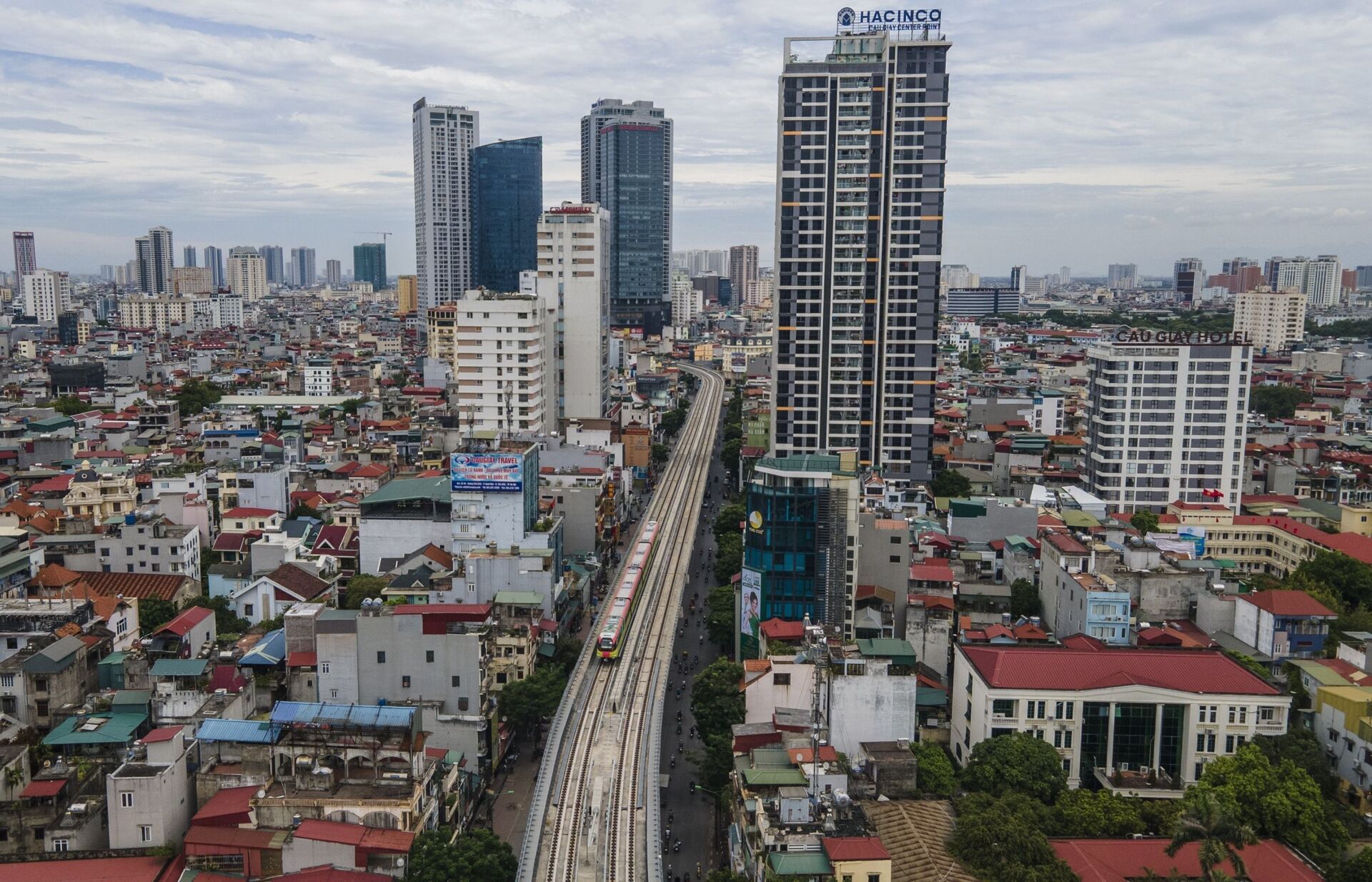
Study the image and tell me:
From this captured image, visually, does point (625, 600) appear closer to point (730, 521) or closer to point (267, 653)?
point (267, 653)

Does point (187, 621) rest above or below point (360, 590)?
above

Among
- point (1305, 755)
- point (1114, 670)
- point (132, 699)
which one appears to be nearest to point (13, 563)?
point (132, 699)

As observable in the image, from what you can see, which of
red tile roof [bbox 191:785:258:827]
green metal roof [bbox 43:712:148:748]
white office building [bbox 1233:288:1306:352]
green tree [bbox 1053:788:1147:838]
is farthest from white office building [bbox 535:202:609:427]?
white office building [bbox 1233:288:1306:352]

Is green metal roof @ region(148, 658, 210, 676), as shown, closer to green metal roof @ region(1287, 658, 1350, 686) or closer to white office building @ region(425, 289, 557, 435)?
white office building @ region(425, 289, 557, 435)

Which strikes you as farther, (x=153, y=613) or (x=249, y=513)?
(x=249, y=513)

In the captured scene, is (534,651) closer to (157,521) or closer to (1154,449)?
(157,521)

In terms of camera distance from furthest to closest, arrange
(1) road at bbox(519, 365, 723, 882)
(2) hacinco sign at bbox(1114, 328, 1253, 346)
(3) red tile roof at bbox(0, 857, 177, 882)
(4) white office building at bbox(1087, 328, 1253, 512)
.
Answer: (2) hacinco sign at bbox(1114, 328, 1253, 346) → (4) white office building at bbox(1087, 328, 1253, 512) → (1) road at bbox(519, 365, 723, 882) → (3) red tile roof at bbox(0, 857, 177, 882)

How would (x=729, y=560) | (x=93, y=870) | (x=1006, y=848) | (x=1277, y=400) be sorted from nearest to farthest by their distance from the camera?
1. (x=1006, y=848)
2. (x=93, y=870)
3. (x=729, y=560)
4. (x=1277, y=400)
